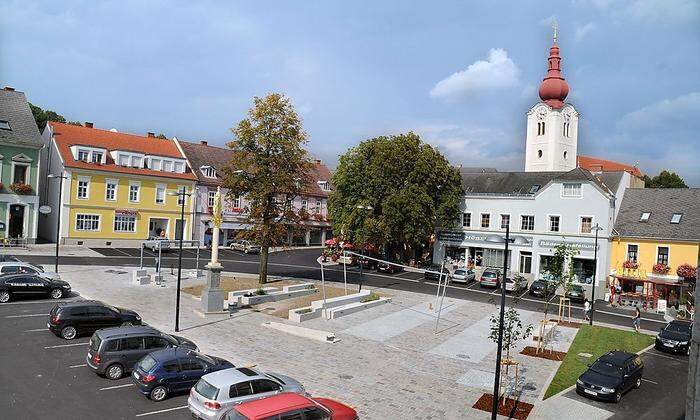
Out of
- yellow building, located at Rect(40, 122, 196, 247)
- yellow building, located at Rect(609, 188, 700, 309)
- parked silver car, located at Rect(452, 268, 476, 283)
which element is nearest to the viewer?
yellow building, located at Rect(609, 188, 700, 309)

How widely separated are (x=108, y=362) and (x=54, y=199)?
44638mm

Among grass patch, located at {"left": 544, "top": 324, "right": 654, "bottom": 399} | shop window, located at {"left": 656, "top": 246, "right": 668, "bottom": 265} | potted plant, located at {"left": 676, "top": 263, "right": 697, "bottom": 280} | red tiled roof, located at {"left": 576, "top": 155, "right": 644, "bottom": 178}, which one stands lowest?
grass patch, located at {"left": 544, "top": 324, "right": 654, "bottom": 399}

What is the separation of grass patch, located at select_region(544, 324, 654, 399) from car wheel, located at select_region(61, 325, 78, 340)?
1960 cm

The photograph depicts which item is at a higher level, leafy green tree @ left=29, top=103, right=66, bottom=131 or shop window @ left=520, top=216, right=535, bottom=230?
leafy green tree @ left=29, top=103, right=66, bottom=131

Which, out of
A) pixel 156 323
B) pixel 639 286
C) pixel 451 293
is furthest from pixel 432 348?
pixel 639 286

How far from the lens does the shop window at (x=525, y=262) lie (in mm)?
53562

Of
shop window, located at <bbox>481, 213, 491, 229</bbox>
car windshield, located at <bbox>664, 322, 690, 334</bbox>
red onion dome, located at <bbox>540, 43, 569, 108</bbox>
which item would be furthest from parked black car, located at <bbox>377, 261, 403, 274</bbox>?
red onion dome, located at <bbox>540, 43, 569, 108</bbox>

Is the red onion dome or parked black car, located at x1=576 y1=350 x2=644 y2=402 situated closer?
parked black car, located at x1=576 y1=350 x2=644 y2=402

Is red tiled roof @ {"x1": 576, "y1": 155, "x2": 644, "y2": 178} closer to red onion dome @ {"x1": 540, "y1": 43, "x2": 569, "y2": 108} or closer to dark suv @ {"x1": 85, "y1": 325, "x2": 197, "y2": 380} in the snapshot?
red onion dome @ {"x1": 540, "y1": 43, "x2": 569, "y2": 108}

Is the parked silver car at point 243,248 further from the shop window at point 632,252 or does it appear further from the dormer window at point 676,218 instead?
the dormer window at point 676,218

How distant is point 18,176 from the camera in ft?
169

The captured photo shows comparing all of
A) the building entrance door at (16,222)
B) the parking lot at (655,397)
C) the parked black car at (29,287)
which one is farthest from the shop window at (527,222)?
the building entrance door at (16,222)

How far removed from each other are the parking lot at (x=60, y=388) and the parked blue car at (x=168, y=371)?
1.25ft

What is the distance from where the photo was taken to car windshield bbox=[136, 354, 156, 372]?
16.9 metres
